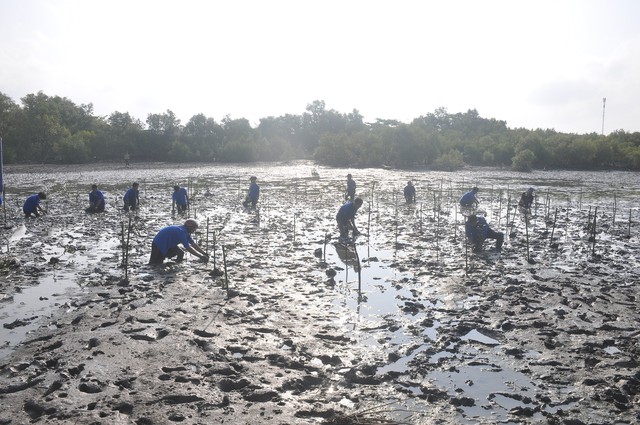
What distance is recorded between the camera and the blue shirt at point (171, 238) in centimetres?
1258

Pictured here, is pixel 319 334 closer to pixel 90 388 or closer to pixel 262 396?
pixel 262 396

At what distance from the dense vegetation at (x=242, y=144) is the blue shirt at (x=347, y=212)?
5829 cm

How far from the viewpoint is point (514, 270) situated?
1304cm

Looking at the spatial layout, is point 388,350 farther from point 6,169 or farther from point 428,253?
point 6,169

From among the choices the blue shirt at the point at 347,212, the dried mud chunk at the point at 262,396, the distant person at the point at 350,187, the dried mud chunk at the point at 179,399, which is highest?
the distant person at the point at 350,187

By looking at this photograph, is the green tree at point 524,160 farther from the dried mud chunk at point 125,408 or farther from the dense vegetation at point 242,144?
the dried mud chunk at point 125,408

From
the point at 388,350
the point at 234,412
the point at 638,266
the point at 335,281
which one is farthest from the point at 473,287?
the point at 234,412

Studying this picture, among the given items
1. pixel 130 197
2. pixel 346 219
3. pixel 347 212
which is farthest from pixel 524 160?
pixel 130 197

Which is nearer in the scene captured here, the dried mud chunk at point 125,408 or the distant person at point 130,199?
the dried mud chunk at point 125,408

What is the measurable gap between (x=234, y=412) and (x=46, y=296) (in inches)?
252

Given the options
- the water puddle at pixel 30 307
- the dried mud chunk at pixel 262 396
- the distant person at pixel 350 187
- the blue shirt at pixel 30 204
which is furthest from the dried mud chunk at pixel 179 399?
the distant person at pixel 350 187

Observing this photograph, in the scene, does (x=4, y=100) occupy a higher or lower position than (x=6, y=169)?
higher

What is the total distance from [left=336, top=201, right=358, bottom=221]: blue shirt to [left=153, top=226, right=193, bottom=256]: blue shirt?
20.0 ft

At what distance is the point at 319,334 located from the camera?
8.46 meters
